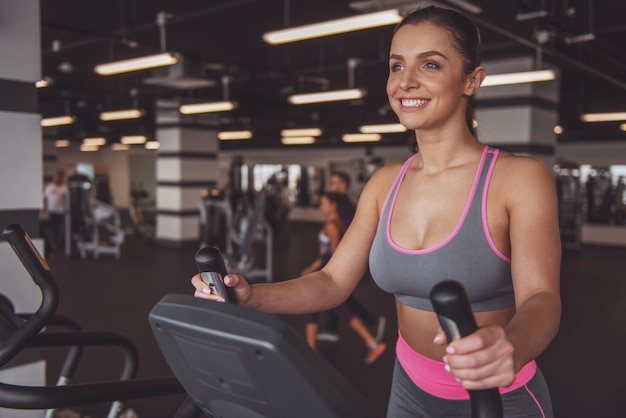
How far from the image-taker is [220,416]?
2.89 ft

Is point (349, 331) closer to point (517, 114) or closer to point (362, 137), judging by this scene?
point (517, 114)

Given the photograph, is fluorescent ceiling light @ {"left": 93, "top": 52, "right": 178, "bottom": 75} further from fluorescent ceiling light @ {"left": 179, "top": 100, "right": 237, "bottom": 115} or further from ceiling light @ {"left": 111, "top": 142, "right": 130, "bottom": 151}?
ceiling light @ {"left": 111, "top": 142, "right": 130, "bottom": 151}

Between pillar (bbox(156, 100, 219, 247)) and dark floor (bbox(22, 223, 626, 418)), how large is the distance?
1.49ft

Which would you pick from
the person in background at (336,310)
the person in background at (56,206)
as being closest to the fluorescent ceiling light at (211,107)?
the person in background at (56,206)

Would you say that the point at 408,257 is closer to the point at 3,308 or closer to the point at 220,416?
the point at 220,416

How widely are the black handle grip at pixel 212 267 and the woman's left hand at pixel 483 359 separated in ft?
1.39

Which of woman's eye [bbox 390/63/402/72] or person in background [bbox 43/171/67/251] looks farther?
person in background [bbox 43/171/67/251]

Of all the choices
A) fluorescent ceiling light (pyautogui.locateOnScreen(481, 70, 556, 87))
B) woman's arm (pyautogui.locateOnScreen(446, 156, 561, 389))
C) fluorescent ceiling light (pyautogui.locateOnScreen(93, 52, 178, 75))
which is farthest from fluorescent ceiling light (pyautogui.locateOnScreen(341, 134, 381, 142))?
woman's arm (pyautogui.locateOnScreen(446, 156, 561, 389))

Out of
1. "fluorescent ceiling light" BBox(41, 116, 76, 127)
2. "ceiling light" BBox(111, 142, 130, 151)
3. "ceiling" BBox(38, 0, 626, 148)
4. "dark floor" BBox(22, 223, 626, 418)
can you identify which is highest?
"ceiling" BBox(38, 0, 626, 148)

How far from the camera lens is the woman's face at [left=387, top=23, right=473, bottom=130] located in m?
1.08

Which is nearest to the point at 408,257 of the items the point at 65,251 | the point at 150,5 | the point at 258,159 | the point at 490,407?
the point at 490,407

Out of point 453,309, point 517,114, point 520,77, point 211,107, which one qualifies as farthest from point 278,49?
point 453,309

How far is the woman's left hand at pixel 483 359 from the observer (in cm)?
62

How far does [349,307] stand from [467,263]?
11.0 ft
